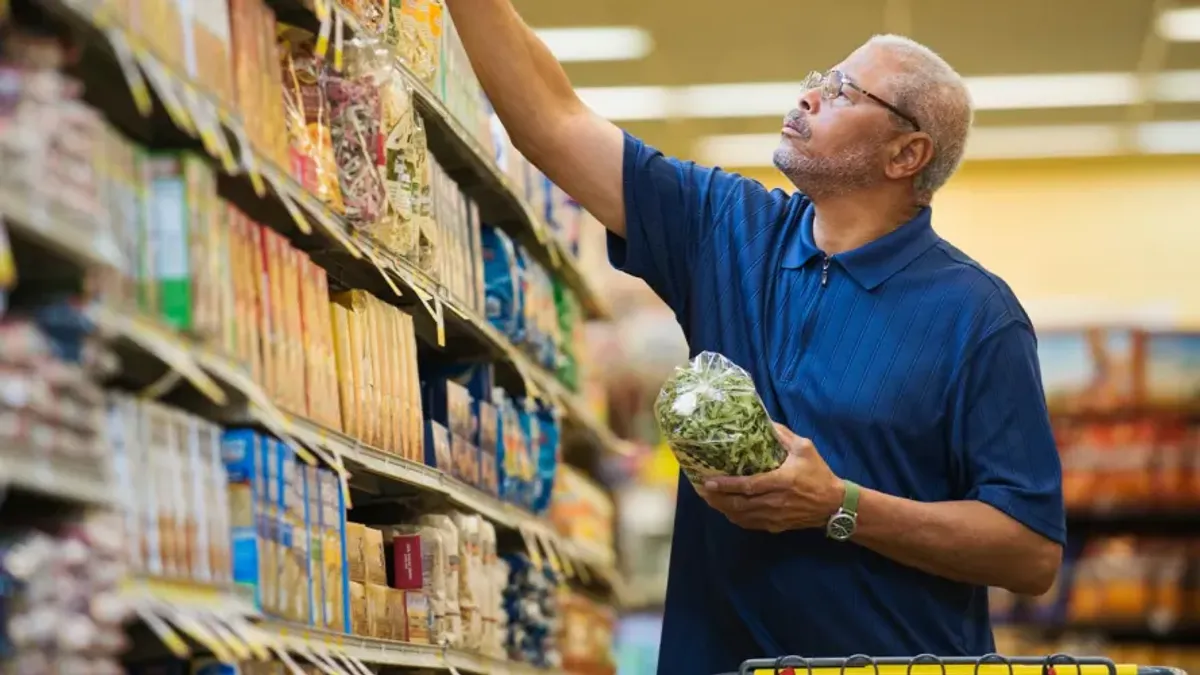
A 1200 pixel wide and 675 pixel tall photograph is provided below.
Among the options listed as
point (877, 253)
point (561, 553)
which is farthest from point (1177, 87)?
point (877, 253)

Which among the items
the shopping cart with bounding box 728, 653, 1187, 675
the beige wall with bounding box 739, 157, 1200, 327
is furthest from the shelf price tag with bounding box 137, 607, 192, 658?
the beige wall with bounding box 739, 157, 1200, 327

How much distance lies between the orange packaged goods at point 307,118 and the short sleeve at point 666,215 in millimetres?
692

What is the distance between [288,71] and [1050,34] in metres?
6.46

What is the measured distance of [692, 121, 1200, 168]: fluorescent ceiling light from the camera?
10.6 meters

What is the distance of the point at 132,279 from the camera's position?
2145 millimetres

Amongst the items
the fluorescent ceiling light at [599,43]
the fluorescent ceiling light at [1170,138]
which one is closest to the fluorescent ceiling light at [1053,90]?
the fluorescent ceiling light at [1170,138]

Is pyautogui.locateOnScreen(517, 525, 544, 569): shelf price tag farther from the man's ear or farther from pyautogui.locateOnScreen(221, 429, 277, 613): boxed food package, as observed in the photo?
pyautogui.locateOnScreen(221, 429, 277, 613): boxed food package

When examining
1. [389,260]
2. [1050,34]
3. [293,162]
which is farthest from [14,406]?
[1050,34]

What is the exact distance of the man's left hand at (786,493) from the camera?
3.06 m

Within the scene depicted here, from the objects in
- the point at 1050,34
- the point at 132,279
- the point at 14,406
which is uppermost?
the point at 1050,34

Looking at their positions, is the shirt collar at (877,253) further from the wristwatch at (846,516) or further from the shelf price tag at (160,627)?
the shelf price tag at (160,627)

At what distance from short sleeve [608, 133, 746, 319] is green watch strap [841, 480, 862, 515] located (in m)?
0.61

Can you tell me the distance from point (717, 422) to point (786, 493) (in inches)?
8.1

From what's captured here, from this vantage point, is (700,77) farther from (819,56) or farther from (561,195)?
→ (561,195)
